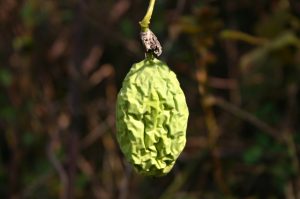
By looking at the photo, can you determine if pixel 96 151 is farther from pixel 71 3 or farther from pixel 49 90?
pixel 71 3

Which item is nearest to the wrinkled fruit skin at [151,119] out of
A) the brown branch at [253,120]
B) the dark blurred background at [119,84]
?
the dark blurred background at [119,84]

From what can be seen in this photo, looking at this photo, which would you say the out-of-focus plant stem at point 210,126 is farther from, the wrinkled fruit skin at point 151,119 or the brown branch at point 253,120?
the wrinkled fruit skin at point 151,119

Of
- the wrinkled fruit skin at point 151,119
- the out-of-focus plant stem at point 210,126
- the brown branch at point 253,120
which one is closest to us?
the wrinkled fruit skin at point 151,119

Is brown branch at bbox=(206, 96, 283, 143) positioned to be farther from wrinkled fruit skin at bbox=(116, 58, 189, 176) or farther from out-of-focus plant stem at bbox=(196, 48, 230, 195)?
wrinkled fruit skin at bbox=(116, 58, 189, 176)

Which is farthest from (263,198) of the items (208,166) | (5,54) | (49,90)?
(5,54)

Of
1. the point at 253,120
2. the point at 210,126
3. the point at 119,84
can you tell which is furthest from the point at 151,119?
the point at 119,84

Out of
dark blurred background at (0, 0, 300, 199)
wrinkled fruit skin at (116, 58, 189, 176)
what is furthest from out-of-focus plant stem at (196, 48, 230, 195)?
wrinkled fruit skin at (116, 58, 189, 176)

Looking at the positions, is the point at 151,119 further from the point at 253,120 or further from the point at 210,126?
the point at 210,126
